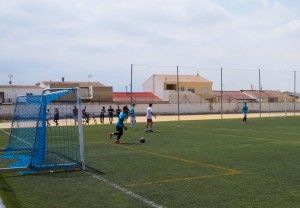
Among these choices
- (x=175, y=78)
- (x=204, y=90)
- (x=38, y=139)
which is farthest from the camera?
(x=204, y=90)

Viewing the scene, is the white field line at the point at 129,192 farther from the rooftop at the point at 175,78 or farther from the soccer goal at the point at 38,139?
the rooftop at the point at 175,78

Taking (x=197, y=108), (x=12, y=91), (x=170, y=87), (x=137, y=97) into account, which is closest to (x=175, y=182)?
(x=197, y=108)

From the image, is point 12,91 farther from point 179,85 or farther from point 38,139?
point 38,139

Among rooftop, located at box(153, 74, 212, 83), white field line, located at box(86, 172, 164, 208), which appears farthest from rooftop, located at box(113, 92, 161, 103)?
white field line, located at box(86, 172, 164, 208)

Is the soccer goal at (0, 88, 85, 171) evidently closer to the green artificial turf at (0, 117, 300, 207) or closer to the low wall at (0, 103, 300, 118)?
the green artificial turf at (0, 117, 300, 207)

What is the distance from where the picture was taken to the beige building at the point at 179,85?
96.1 meters

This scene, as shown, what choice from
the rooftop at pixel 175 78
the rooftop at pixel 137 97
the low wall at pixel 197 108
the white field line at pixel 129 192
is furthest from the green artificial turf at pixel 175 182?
the rooftop at pixel 175 78

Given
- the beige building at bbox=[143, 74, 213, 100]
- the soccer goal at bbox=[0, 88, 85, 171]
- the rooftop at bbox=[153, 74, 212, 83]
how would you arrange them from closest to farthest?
the soccer goal at bbox=[0, 88, 85, 171] < the beige building at bbox=[143, 74, 213, 100] < the rooftop at bbox=[153, 74, 212, 83]

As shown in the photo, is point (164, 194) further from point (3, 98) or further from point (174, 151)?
point (3, 98)

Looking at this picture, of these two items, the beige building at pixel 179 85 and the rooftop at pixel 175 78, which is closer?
the beige building at pixel 179 85

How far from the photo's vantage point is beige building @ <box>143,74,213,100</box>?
9612cm

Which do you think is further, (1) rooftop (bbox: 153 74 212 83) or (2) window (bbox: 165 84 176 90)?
(1) rooftop (bbox: 153 74 212 83)

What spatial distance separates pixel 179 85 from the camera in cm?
9894

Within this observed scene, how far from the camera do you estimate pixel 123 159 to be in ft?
50.8
